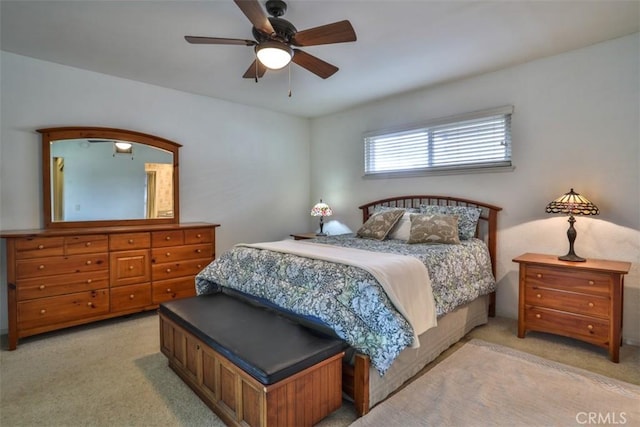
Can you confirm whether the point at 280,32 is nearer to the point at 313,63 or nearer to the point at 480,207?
the point at 313,63

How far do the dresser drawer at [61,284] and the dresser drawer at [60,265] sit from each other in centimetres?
4

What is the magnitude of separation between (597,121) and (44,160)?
17.2 ft

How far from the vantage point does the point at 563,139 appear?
307 cm

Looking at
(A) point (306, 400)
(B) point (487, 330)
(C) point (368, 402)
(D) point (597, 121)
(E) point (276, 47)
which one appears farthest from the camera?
(B) point (487, 330)

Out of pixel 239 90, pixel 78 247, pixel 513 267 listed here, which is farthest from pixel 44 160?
pixel 513 267

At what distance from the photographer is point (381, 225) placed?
361cm

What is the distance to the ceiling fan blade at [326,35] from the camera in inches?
79.2

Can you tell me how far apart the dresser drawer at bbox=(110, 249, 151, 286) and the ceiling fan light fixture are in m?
2.35

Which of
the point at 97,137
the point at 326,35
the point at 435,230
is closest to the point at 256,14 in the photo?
the point at 326,35

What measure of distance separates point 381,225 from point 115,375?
8.93 feet

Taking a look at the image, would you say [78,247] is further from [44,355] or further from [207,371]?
[207,371]

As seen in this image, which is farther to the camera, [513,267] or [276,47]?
[513,267]

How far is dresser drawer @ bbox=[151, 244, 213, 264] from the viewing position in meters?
3.46

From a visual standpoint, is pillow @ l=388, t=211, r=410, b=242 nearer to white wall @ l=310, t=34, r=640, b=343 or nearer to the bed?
the bed
